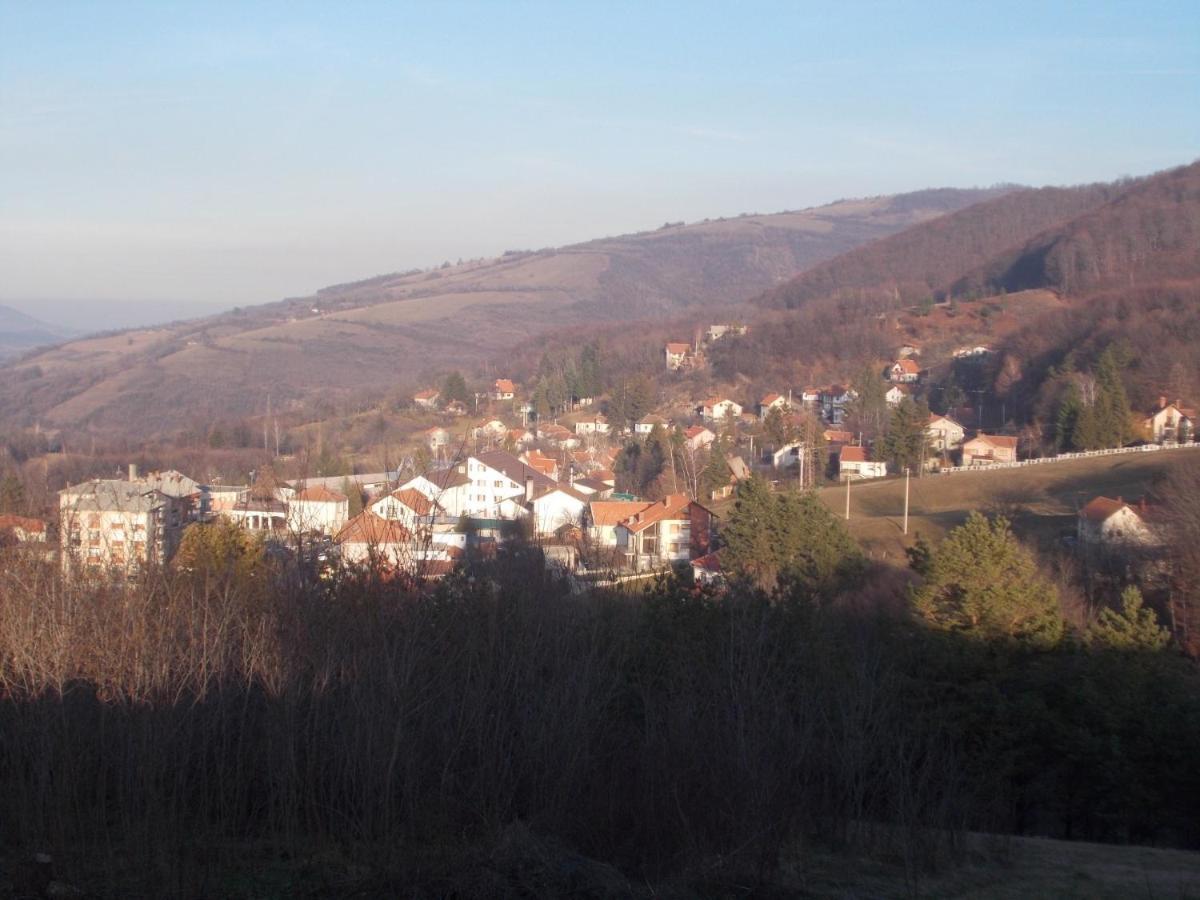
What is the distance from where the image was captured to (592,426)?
37.9 metres

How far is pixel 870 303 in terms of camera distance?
179ft

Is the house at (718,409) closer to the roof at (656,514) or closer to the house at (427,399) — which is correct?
the house at (427,399)

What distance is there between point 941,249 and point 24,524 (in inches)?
2916

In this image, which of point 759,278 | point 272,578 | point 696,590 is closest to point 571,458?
point 696,590

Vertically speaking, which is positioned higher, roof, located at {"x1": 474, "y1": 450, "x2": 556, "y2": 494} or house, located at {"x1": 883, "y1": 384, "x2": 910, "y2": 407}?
house, located at {"x1": 883, "y1": 384, "x2": 910, "y2": 407}

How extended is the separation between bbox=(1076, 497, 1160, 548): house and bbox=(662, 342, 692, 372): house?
102 ft

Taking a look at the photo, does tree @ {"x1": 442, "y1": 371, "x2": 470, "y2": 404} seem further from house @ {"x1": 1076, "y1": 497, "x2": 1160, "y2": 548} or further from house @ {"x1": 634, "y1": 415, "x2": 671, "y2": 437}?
house @ {"x1": 1076, "y1": 497, "x2": 1160, "y2": 548}

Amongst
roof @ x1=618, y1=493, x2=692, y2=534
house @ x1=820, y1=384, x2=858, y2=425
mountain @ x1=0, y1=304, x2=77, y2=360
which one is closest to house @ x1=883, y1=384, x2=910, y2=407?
house @ x1=820, y1=384, x2=858, y2=425

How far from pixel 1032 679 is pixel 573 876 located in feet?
19.7

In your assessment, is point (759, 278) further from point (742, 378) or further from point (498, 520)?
point (498, 520)

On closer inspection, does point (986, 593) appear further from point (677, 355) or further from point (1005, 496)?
point (677, 355)

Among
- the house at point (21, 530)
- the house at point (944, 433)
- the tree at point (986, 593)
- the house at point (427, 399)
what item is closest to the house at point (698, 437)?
the house at point (944, 433)

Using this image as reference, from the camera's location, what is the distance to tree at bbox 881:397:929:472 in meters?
26.8

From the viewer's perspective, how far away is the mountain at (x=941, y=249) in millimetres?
66312
